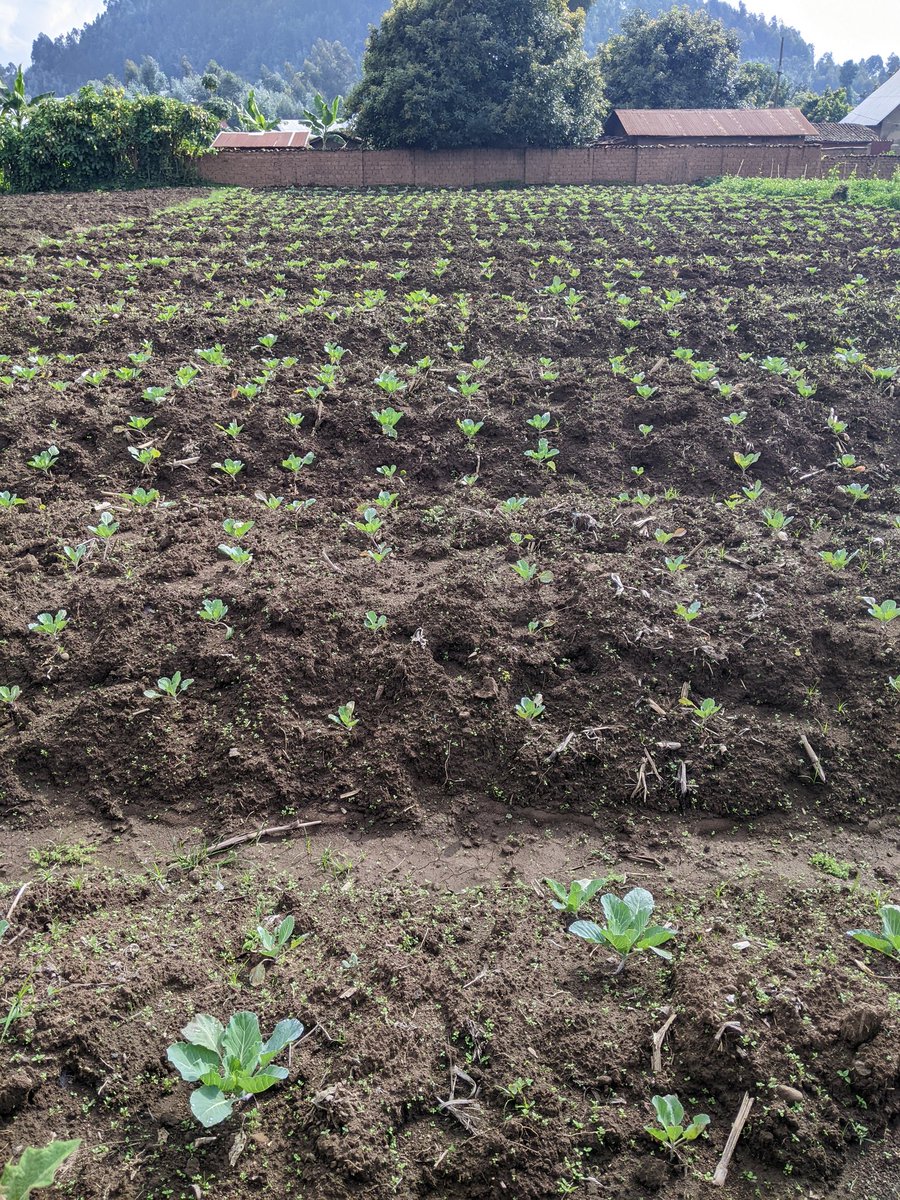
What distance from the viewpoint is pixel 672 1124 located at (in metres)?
2.10

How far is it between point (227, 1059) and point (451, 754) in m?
1.71

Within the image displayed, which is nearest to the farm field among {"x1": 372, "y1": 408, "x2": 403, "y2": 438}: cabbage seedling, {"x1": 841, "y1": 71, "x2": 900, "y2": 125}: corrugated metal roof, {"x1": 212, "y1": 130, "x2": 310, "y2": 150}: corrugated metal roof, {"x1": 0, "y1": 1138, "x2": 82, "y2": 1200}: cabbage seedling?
{"x1": 372, "y1": 408, "x2": 403, "y2": 438}: cabbage seedling

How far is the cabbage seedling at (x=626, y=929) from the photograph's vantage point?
257cm

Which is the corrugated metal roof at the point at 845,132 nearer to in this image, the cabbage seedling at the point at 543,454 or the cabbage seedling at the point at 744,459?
the cabbage seedling at the point at 744,459

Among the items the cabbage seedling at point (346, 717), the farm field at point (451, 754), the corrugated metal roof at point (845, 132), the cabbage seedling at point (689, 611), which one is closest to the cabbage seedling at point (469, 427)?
the farm field at point (451, 754)

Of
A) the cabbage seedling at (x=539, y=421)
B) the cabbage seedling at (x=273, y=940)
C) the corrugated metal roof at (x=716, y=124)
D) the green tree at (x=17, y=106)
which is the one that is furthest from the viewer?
the corrugated metal roof at (x=716, y=124)

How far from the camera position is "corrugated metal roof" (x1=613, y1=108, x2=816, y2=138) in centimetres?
3164

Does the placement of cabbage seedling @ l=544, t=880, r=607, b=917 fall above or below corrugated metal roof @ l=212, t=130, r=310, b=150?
below

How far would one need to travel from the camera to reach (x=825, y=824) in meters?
3.43

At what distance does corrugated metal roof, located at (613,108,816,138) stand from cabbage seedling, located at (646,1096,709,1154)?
117 ft

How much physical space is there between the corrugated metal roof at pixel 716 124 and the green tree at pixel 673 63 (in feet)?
19.9

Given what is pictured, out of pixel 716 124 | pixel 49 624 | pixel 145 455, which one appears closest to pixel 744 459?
pixel 145 455

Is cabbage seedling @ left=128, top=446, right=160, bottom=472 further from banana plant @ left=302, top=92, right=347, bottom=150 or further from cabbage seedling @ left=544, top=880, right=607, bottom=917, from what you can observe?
banana plant @ left=302, top=92, right=347, bottom=150

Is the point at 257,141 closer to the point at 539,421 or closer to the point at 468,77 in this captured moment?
the point at 468,77
